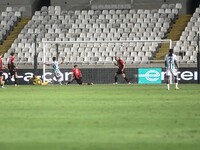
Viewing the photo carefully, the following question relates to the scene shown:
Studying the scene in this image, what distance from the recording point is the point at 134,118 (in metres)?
16.8

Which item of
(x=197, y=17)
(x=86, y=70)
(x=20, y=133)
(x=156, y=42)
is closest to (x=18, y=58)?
(x=86, y=70)

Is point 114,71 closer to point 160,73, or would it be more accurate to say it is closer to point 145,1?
point 160,73

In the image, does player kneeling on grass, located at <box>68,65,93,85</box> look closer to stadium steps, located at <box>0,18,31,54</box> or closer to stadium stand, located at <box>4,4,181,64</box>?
stadium stand, located at <box>4,4,181,64</box>

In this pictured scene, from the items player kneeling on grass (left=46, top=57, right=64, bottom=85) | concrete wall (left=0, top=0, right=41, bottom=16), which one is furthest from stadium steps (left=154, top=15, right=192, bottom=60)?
concrete wall (left=0, top=0, right=41, bottom=16)

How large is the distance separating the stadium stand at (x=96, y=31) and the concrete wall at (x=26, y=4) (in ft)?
4.63

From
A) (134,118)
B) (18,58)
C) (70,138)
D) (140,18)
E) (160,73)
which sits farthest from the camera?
(140,18)

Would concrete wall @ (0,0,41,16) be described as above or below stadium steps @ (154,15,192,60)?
above

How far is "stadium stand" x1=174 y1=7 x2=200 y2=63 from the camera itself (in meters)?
47.0

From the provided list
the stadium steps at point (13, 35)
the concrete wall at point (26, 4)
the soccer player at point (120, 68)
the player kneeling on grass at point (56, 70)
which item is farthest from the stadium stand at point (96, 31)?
the player kneeling on grass at point (56, 70)

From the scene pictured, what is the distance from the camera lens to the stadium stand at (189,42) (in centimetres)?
4700

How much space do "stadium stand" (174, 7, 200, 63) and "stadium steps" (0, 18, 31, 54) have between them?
40.1 ft

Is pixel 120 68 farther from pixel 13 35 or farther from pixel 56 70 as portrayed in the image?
pixel 13 35

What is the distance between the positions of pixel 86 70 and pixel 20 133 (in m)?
32.7

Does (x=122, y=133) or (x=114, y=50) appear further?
(x=114, y=50)
